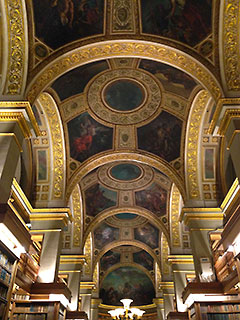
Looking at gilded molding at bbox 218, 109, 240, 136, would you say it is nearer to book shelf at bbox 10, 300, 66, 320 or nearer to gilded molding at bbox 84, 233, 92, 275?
book shelf at bbox 10, 300, 66, 320

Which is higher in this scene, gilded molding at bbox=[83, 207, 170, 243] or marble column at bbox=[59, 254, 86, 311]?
gilded molding at bbox=[83, 207, 170, 243]

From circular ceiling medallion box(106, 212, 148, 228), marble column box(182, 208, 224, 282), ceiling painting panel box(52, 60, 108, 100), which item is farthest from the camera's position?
Answer: circular ceiling medallion box(106, 212, 148, 228)

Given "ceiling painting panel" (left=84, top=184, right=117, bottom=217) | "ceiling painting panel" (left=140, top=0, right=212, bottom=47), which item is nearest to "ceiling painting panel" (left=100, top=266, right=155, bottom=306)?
"ceiling painting panel" (left=84, top=184, right=117, bottom=217)

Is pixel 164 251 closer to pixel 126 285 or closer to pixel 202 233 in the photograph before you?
pixel 126 285

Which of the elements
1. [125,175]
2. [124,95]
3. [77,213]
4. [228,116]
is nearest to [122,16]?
[124,95]

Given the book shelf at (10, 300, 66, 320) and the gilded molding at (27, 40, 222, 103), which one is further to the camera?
the book shelf at (10, 300, 66, 320)

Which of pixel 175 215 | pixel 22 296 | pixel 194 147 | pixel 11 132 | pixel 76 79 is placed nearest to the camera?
pixel 11 132

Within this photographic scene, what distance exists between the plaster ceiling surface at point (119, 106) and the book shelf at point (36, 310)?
367 cm

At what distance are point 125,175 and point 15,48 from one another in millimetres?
11343

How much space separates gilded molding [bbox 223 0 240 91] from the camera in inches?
324

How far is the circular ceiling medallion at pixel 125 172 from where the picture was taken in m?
17.8

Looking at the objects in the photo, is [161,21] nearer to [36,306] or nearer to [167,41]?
[167,41]

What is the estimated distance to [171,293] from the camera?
20609 millimetres

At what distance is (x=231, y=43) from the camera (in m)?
8.48
